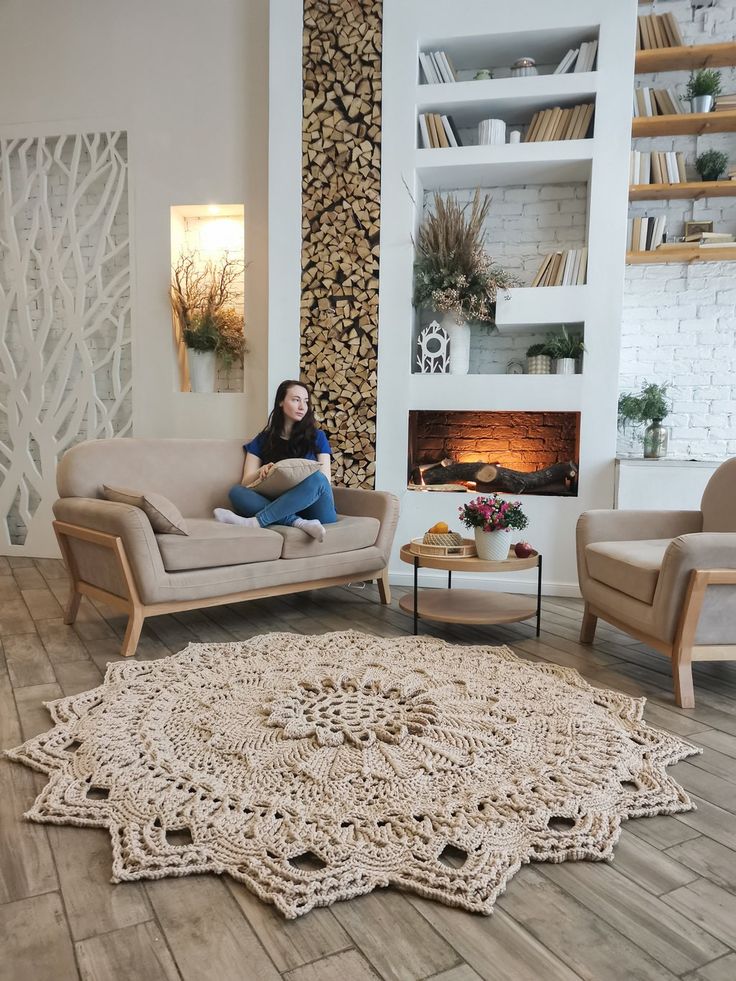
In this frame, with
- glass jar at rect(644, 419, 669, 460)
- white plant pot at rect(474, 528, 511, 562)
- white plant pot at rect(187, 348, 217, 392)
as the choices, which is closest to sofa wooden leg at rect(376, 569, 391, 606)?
white plant pot at rect(474, 528, 511, 562)

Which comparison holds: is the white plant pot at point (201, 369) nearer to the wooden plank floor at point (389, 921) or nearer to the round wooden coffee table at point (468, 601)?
the round wooden coffee table at point (468, 601)

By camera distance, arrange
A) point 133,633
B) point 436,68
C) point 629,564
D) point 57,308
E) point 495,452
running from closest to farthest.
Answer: point 629,564 → point 133,633 → point 436,68 → point 495,452 → point 57,308

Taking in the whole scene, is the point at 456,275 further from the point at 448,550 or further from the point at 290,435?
the point at 448,550

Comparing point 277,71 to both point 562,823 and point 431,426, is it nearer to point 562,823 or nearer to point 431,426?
point 431,426

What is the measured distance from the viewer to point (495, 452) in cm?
465

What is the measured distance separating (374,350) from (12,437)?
2667mm

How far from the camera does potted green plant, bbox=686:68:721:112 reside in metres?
4.10

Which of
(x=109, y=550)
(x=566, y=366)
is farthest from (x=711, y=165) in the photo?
(x=109, y=550)

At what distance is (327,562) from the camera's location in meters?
3.67

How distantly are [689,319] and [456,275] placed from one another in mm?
1417

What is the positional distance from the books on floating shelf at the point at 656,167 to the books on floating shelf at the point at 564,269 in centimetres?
51

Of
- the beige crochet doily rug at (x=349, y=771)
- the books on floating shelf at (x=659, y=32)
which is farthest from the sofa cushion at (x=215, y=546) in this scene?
the books on floating shelf at (x=659, y=32)

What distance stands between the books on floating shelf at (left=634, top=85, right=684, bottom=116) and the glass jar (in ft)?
5.68

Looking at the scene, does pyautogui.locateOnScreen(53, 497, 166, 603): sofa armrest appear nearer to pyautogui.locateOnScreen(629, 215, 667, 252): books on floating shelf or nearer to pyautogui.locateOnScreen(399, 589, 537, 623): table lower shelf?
pyautogui.locateOnScreen(399, 589, 537, 623): table lower shelf
